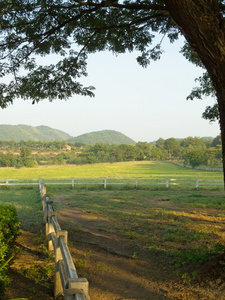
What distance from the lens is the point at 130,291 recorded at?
464cm

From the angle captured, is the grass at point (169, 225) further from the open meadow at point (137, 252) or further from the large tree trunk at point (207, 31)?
the large tree trunk at point (207, 31)

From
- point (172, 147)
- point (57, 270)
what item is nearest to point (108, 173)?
point (57, 270)

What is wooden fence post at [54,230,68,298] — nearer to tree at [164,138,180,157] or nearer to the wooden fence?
the wooden fence

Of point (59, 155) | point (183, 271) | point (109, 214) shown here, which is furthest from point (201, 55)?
point (59, 155)

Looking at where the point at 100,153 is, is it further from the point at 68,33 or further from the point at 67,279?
the point at 67,279

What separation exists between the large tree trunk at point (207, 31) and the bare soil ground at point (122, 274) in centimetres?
305

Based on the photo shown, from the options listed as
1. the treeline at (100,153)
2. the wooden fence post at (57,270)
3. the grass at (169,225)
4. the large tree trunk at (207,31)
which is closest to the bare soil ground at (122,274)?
the wooden fence post at (57,270)

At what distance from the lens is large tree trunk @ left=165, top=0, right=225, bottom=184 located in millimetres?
4574

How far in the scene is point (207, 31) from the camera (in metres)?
4.59


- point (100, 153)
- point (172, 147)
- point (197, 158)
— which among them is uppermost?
point (172, 147)

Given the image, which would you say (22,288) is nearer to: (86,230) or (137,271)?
(137,271)

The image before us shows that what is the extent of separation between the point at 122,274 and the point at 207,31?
185 inches

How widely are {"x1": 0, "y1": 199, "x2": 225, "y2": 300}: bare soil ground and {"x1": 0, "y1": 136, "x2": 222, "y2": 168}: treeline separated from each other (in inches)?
3131

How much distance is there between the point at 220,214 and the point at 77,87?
782 centimetres
